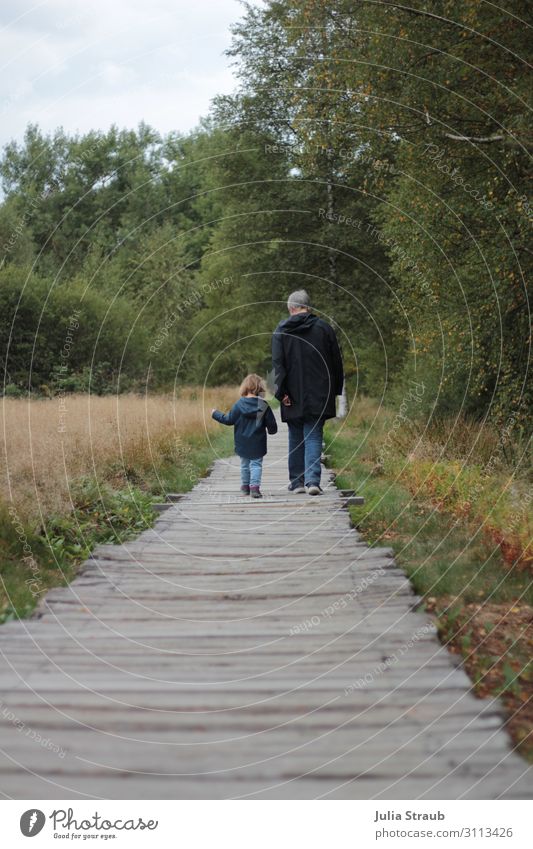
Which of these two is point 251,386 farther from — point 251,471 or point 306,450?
point 306,450

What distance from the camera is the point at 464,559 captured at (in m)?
5.80

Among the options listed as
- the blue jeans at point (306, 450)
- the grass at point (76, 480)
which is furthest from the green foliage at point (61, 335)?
the blue jeans at point (306, 450)

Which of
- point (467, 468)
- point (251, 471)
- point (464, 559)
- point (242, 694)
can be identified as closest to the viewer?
point (242, 694)

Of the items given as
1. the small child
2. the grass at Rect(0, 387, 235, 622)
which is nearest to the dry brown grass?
the grass at Rect(0, 387, 235, 622)

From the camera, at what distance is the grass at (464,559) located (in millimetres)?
3715

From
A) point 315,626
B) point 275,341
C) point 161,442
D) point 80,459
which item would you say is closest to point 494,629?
point 315,626

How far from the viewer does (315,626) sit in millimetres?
4160

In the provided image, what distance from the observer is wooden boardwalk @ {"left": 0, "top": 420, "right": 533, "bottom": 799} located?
8.72 ft

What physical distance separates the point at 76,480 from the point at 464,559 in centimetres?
442

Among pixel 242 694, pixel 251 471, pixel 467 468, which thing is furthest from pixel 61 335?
pixel 242 694

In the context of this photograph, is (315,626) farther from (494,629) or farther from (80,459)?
(80,459)

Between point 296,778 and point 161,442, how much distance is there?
9803 millimetres

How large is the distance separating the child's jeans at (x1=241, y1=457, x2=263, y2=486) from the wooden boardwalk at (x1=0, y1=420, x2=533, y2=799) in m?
3.95
